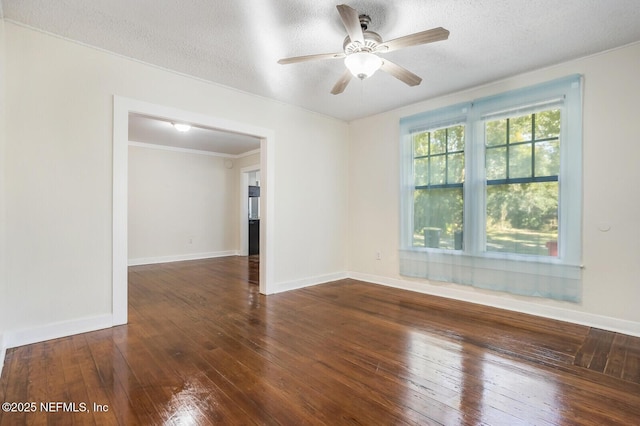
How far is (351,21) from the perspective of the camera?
2.03m

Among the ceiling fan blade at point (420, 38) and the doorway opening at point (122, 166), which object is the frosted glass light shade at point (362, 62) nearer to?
the ceiling fan blade at point (420, 38)

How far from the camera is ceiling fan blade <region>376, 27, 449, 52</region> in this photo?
81.9 inches

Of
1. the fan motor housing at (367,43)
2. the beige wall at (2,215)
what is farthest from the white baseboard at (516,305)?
the beige wall at (2,215)

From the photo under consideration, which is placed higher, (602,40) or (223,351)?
(602,40)

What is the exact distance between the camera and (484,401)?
1823mm

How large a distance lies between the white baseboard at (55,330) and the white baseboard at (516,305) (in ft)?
11.5

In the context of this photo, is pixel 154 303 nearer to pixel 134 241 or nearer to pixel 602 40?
pixel 134 241

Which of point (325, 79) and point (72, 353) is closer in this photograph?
point (72, 353)

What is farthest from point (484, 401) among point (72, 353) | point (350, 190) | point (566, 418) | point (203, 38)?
point (350, 190)

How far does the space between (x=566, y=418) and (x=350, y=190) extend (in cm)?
403

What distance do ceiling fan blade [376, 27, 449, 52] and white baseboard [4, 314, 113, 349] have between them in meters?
3.39

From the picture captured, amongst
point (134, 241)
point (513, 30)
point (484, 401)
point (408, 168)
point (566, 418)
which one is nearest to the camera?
point (566, 418)

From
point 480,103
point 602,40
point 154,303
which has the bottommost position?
point 154,303

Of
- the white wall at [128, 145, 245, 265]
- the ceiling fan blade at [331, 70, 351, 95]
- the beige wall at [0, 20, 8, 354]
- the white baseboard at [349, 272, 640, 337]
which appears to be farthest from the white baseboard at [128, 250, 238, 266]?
the ceiling fan blade at [331, 70, 351, 95]
